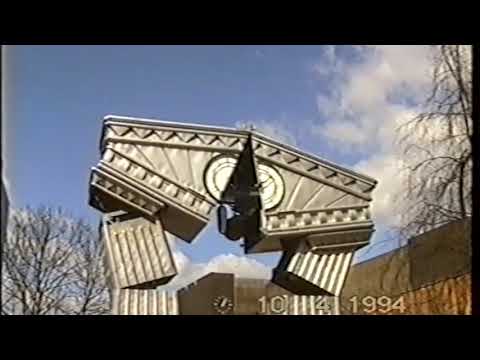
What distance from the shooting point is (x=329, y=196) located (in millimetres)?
4445

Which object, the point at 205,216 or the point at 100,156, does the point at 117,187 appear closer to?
the point at 100,156

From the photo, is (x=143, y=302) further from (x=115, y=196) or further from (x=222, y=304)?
(x=115, y=196)

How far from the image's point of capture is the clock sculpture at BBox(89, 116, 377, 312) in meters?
4.23

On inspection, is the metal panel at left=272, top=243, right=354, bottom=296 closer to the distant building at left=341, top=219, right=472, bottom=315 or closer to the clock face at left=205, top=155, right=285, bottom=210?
the distant building at left=341, top=219, right=472, bottom=315

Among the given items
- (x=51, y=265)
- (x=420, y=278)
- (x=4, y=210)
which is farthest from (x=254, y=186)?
(x=4, y=210)

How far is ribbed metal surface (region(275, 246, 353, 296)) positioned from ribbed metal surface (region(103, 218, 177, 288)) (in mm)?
534

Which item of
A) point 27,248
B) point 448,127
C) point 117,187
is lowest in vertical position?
point 27,248

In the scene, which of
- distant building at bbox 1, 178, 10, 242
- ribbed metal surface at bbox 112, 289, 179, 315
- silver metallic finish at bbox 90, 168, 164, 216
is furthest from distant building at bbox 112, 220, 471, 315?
distant building at bbox 1, 178, 10, 242

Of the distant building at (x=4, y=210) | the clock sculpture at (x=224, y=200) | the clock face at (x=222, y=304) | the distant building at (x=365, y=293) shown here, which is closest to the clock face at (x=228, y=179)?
the clock sculpture at (x=224, y=200)

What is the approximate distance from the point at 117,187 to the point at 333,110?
1.07m

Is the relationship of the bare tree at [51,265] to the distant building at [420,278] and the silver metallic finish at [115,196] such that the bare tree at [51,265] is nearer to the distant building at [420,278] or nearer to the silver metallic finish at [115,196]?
the silver metallic finish at [115,196]

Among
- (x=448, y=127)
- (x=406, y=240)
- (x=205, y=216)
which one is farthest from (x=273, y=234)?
(x=448, y=127)

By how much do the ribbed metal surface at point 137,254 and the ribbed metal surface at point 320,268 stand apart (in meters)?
0.53
